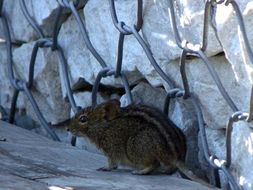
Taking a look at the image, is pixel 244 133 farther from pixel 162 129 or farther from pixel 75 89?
pixel 75 89

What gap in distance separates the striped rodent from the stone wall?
175mm

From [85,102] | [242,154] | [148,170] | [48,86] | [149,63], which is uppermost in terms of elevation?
[149,63]

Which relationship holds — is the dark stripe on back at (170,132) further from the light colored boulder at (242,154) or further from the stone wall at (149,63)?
the light colored boulder at (242,154)

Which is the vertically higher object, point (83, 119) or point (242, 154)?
point (83, 119)

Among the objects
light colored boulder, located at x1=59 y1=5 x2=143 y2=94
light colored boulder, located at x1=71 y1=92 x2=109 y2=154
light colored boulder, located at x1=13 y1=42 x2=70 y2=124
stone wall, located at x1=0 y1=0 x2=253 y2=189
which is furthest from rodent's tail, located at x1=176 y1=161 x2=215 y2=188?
light colored boulder, located at x1=13 y1=42 x2=70 y2=124

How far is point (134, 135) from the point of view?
12.6 feet

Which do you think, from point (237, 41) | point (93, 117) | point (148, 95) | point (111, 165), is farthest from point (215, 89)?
point (93, 117)

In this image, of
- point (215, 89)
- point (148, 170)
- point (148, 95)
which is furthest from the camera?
point (148, 95)

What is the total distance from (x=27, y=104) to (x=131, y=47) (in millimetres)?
1687

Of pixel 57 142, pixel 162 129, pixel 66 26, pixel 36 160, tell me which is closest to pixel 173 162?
pixel 162 129

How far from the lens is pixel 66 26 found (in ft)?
16.1

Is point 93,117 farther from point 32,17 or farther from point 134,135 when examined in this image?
point 32,17

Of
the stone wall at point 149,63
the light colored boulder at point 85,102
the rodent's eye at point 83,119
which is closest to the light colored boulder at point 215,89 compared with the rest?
the stone wall at point 149,63

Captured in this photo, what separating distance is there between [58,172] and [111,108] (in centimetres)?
76
